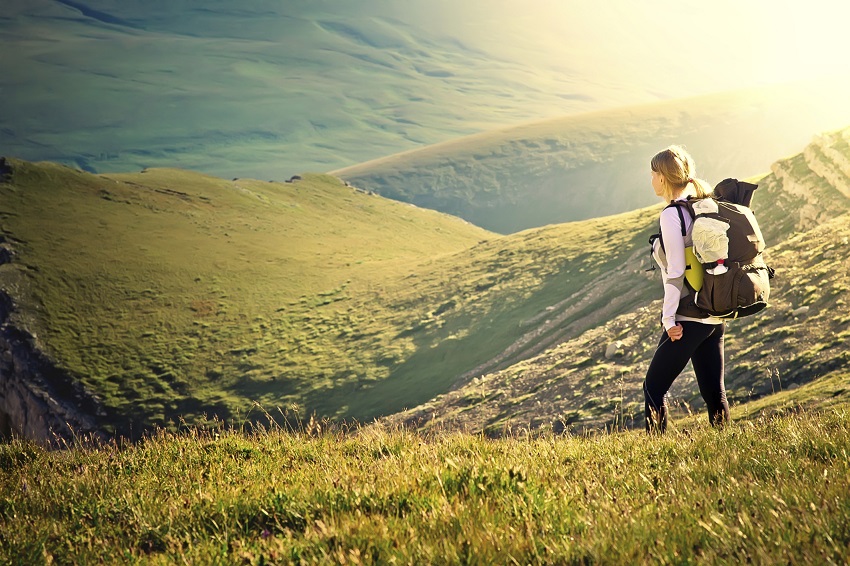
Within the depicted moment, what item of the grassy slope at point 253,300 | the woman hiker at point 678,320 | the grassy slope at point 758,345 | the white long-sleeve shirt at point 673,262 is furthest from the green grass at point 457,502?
the grassy slope at point 253,300

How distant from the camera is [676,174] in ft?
23.0

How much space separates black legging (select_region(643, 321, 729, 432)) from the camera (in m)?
6.95

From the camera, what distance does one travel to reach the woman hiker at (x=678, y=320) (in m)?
6.84

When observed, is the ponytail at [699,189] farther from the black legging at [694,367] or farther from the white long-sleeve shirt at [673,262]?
the black legging at [694,367]

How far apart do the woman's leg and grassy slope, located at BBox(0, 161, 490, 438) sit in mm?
48873

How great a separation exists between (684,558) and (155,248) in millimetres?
89423

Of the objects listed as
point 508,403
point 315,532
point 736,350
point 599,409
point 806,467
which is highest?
point 806,467

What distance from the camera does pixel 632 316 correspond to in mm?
36312

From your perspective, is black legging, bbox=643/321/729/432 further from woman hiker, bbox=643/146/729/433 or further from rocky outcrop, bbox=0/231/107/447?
rocky outcrop, bbox=0/231/107/447

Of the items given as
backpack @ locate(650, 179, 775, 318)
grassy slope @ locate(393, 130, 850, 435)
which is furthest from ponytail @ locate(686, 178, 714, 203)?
grassy slope @ locate(393, 130, 850, 435)

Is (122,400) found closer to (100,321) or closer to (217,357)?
(217,357)

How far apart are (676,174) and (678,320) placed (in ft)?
4.46

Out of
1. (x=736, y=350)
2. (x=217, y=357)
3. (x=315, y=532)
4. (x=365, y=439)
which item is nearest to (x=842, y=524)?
(x=315, y=532)

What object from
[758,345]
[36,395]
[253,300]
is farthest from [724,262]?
[253,300]
